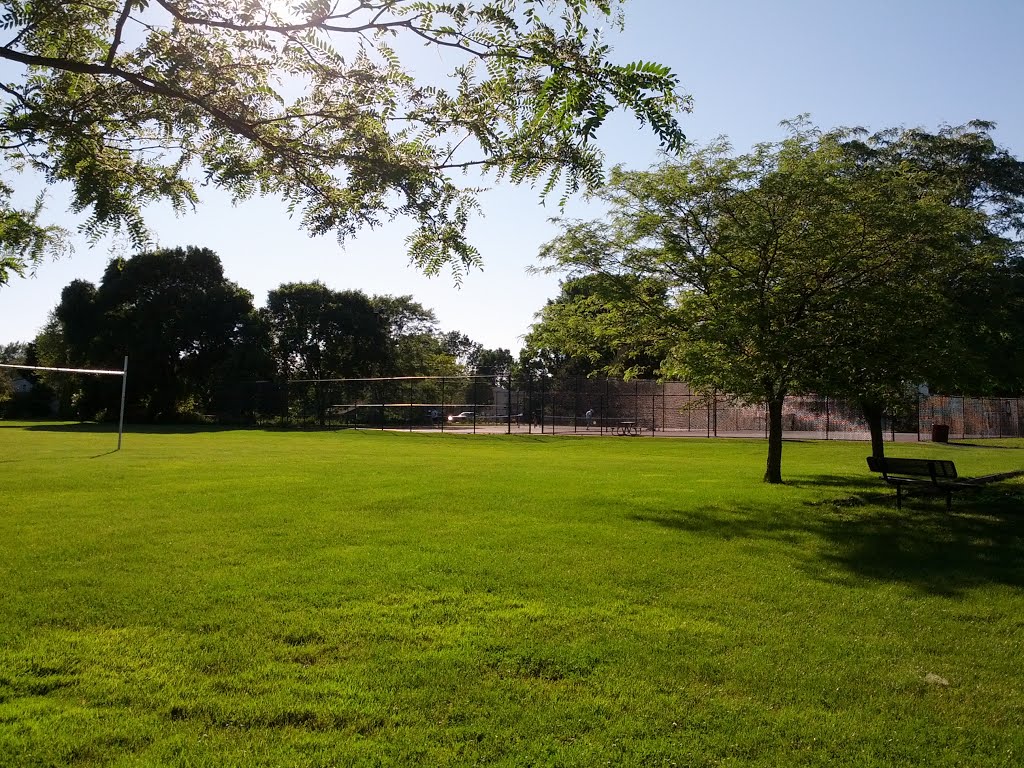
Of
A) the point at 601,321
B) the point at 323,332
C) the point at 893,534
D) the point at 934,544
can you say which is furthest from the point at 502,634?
the point at 323,332

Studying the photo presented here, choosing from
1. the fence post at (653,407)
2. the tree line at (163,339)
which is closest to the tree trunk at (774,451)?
the fence post at (653,407)

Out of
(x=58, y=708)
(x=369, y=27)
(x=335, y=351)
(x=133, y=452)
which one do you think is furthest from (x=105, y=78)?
(x=335, y=351)

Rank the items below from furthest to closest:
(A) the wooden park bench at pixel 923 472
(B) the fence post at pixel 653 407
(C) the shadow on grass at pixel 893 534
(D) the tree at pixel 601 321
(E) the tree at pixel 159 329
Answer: (E) the tree at pixel 159 329
(B) the fence post at pixel 653 407
(D) the tree at pixel 601 321
(A) the wooden park bench at pixel 923 472
(C) the shadow on grass at pixel 893 534

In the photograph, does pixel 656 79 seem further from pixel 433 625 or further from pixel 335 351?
pixel 335 351

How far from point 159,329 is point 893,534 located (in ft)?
161

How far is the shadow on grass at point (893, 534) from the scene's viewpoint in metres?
7.62

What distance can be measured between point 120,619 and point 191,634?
2.37 feet

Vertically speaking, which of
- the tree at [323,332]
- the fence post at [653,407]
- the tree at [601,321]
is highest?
the tree at [323,332]

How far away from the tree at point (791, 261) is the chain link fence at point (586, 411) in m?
25.2

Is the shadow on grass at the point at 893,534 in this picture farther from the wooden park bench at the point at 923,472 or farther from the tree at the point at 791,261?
the tree at the point at 791,261

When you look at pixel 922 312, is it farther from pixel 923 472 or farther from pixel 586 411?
pixel 586 411

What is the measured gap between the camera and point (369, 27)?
4418 mm

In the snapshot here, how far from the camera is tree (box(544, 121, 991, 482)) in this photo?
40.9 ft

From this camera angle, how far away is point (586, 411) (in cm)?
4294
